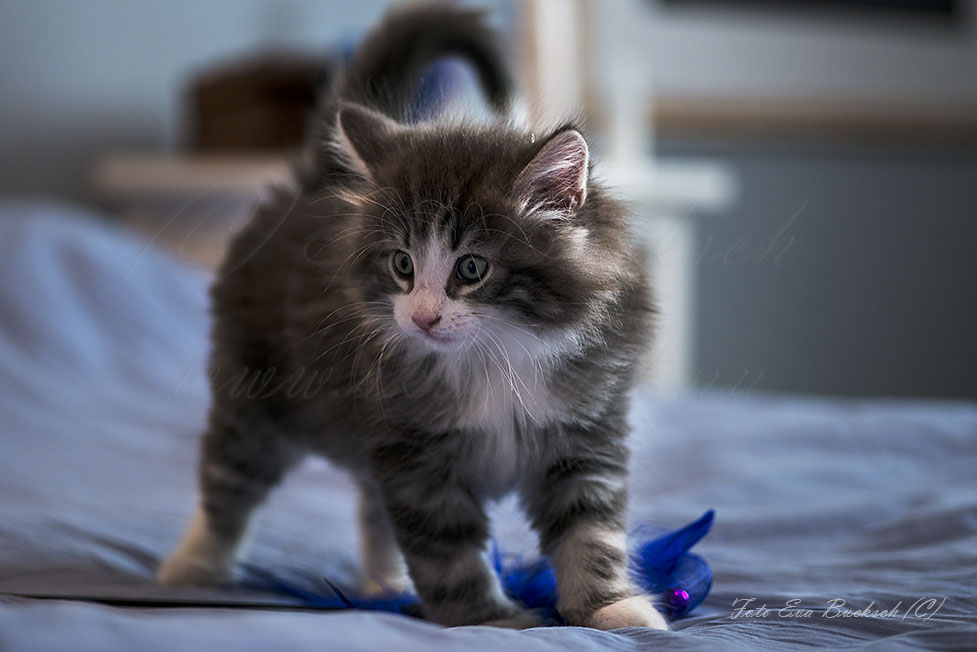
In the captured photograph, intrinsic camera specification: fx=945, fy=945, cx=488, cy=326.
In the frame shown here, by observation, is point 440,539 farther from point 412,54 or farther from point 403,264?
point 412,54

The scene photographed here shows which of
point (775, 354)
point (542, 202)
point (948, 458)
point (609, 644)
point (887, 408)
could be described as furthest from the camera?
point (775, 354)

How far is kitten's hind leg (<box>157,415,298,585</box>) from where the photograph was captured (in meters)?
1.14

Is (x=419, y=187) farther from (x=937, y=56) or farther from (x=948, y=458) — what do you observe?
Result: (x=937, y=56)

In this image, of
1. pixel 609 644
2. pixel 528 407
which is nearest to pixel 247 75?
pixel 528 407

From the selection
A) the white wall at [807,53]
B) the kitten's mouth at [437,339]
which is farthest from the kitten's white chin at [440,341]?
the white wall at [807,53]

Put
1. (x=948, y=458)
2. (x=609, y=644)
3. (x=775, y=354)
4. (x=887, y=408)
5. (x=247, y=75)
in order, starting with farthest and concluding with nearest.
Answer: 1. (x=775, y=354)
2. (x=247, y=75)
3. (x=887, y=408)
4. (x=948, y=458)
5. (x=609, y=644)

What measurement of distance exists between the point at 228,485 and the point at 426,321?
1.46 feet

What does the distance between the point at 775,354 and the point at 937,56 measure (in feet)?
4.03

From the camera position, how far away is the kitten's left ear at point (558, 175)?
877 millimetres

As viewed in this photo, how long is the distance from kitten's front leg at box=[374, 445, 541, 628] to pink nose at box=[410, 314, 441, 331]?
0.45 feet

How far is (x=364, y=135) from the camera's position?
38.8 inches

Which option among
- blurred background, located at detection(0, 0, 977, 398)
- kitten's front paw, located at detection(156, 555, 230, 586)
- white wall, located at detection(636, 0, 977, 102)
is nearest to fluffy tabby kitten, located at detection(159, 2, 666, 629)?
kitten's front paw, located at detection(156, 555, 230, 586)

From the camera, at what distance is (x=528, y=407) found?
2.99 ft

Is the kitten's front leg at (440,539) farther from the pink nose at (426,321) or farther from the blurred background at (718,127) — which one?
the blurred background at (718,127)
